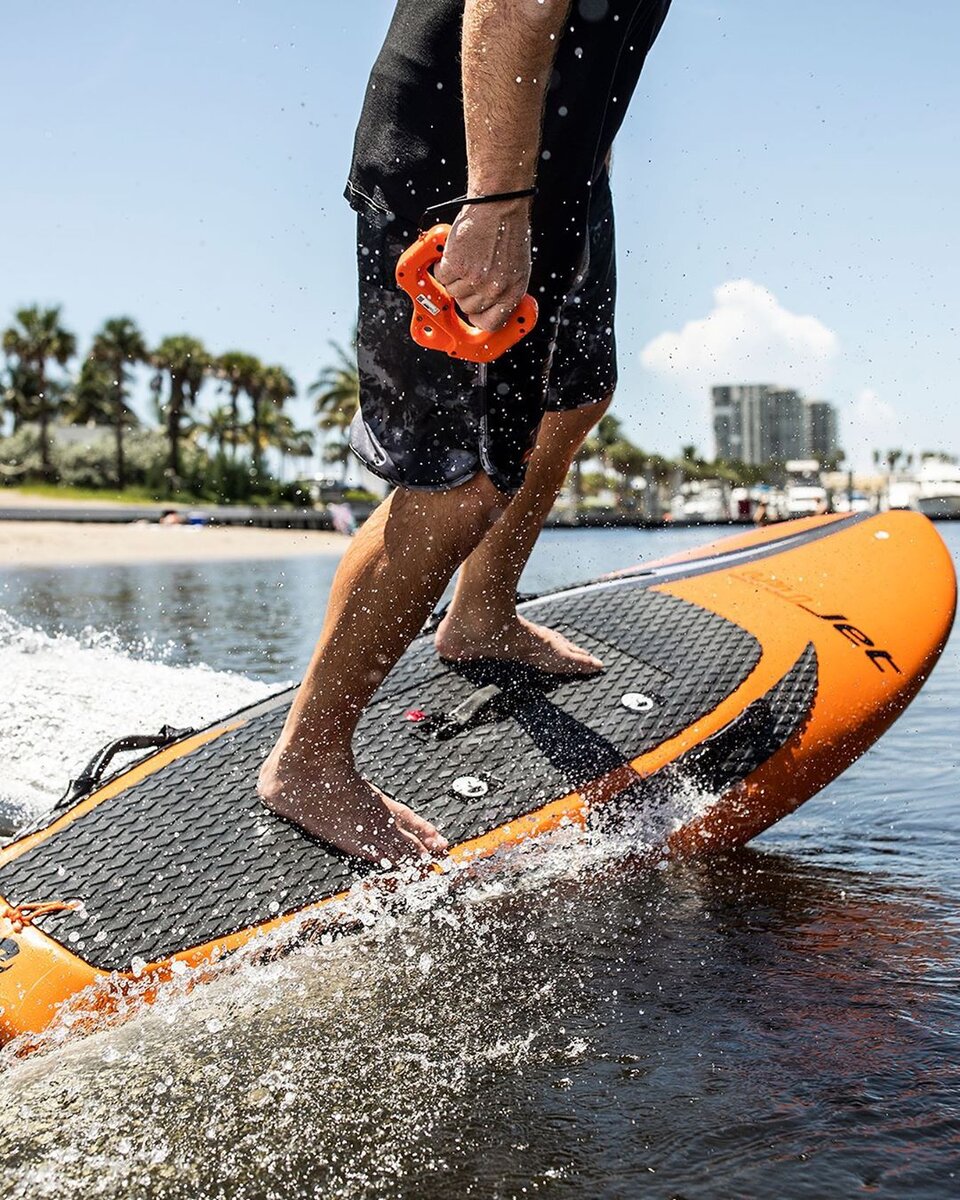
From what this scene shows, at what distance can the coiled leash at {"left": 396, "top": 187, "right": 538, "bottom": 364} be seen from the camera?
1.81 meters

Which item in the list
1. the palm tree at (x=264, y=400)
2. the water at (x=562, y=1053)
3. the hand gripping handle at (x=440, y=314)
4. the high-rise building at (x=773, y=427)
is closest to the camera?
the water at (x=562, y=1053)

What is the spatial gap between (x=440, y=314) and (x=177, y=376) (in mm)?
61430

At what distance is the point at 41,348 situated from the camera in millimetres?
55281

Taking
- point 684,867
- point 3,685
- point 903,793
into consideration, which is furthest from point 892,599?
point 3,685

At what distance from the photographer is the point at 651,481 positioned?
9650 cm

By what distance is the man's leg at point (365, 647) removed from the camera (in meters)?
2.04

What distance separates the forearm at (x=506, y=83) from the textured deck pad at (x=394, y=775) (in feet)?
4.04

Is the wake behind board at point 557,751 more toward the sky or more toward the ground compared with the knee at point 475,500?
more toward the ground

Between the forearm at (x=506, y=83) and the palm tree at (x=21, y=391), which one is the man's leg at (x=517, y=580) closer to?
the forearm at (x=506, y=83)

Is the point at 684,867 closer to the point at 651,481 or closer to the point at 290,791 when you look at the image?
the point at 290,791

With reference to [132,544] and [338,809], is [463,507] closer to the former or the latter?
[338,809]

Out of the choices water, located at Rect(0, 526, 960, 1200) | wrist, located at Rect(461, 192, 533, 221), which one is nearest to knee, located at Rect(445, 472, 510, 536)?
wrist, located at Rect(461, 192, 533, 221)

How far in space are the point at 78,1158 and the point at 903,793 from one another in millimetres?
2711

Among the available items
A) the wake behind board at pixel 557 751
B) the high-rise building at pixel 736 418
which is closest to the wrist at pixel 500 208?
the wake behind board at pixel 557 751
